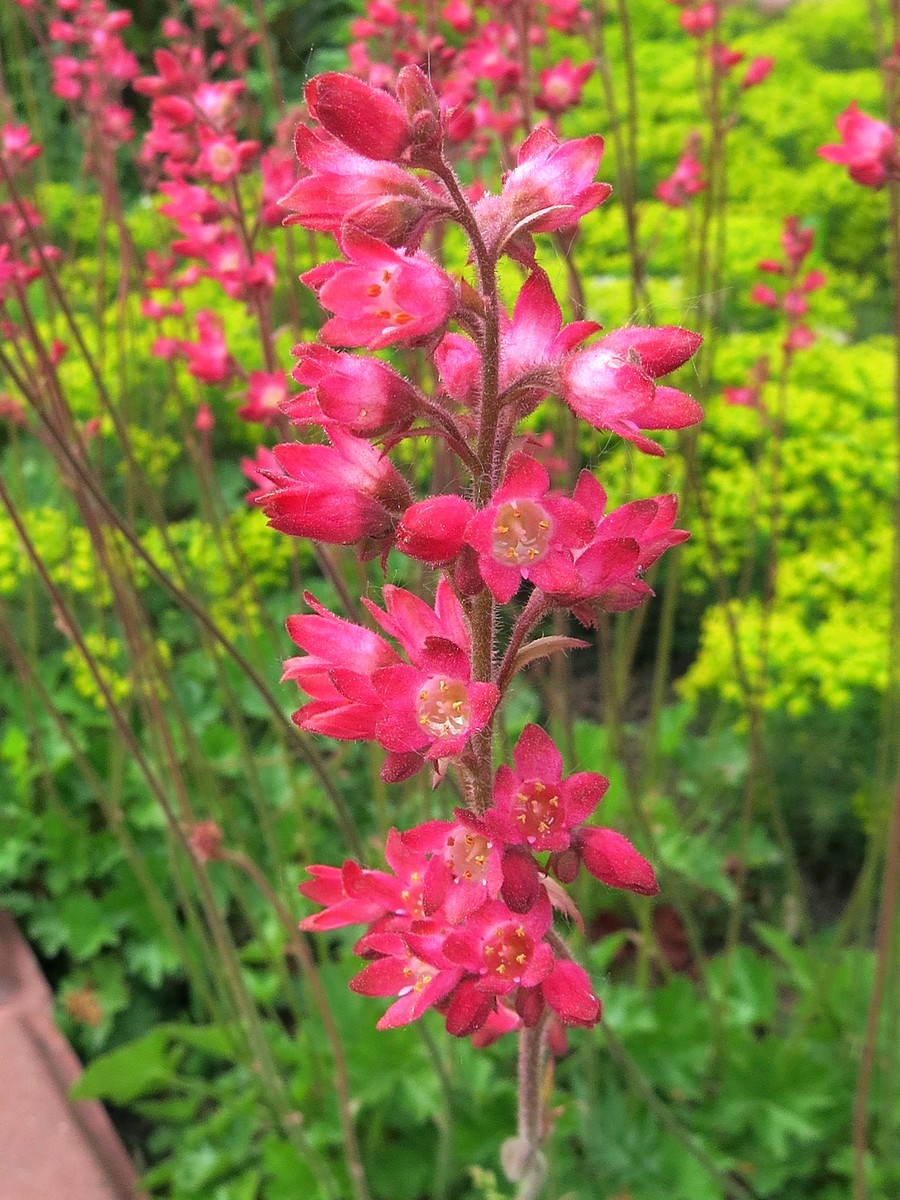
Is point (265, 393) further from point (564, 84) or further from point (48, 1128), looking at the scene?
point (48, 1128)

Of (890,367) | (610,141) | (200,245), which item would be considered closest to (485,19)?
(200,245)

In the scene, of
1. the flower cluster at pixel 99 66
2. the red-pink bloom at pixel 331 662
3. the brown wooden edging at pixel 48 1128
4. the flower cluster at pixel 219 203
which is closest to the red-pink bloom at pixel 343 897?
the red-pink bloom at pixel 331 662

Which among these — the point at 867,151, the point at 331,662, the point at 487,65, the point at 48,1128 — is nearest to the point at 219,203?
the point at 487,65

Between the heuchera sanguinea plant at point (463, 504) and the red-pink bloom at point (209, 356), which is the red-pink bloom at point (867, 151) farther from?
the red-pink bloom at point (209, 356)

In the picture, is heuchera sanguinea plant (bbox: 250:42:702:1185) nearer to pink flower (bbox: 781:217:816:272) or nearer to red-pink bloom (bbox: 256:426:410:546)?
red-pink bloom (bbox: 256:426:410:546)

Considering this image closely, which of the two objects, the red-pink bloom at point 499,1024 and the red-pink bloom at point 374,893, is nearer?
the red-pink bloom at point 374,893

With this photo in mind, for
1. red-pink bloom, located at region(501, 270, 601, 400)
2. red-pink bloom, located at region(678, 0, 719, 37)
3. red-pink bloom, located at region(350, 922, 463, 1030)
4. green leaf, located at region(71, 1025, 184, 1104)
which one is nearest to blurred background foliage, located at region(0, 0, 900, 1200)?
green leaf, located at region(71, 1025, 184, 1104)
